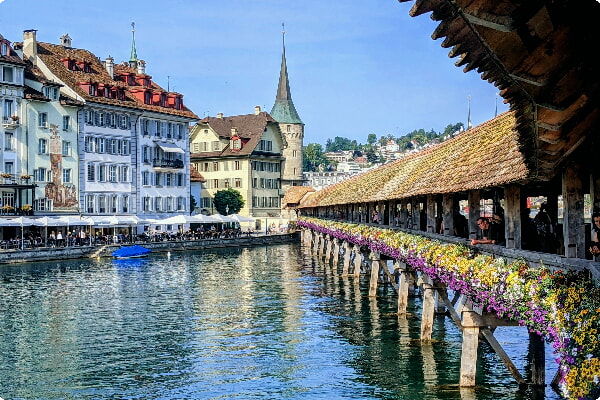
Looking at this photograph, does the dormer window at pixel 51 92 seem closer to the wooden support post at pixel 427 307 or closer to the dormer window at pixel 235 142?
the dormer window at pixel 235 142

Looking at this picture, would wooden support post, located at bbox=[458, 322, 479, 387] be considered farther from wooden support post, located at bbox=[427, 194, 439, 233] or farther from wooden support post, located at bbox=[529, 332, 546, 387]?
wooden support post, located at bbox=[427, 194, 439, 233]

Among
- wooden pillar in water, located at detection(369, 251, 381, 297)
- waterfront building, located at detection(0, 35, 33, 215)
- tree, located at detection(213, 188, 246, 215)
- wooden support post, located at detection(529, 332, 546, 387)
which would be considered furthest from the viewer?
tree, located at detection(213, 188, 246, 215)

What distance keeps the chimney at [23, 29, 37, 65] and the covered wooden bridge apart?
49.7 m

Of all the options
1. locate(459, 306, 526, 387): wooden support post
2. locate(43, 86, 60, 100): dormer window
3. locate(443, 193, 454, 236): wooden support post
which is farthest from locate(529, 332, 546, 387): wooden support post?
locate(43, 86, 60, 100): dormer window


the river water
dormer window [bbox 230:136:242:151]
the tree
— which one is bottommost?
the river water

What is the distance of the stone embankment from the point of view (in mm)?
56406

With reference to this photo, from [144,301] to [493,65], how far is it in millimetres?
30243

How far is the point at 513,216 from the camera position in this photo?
16141 millimetres

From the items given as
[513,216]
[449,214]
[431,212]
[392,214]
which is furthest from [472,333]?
[392,214]

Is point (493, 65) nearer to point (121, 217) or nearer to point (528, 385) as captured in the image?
point (528, 385)

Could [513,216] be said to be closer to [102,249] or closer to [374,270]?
[374,270]

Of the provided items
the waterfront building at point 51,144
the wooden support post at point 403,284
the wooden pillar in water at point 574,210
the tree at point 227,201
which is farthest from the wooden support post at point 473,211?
the tree at point 227,201

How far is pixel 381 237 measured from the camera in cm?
3061

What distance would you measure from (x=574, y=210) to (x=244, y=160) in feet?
304
